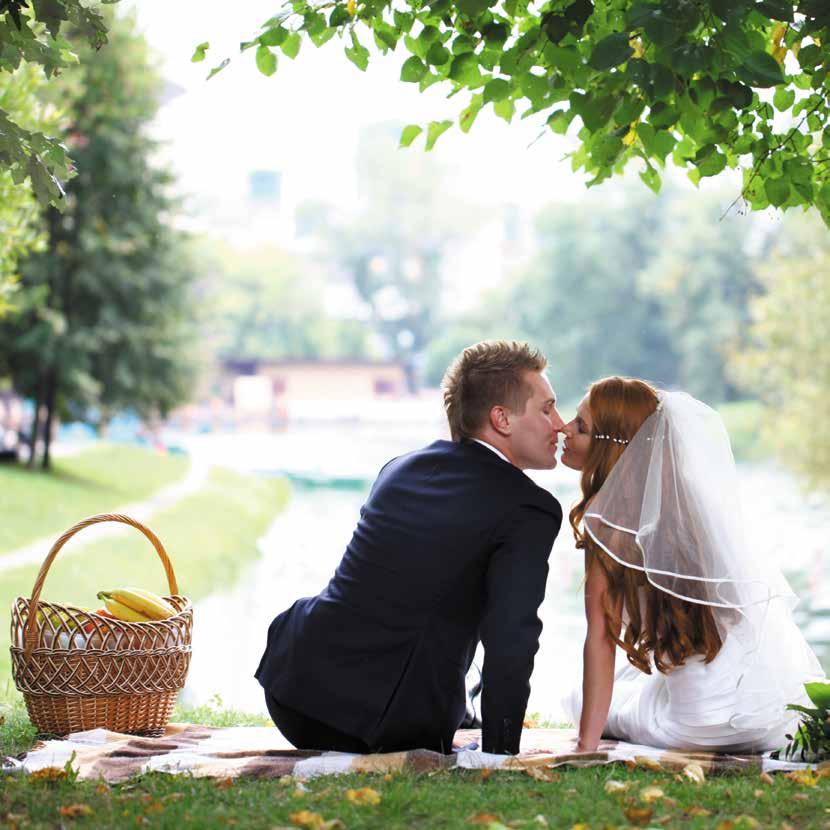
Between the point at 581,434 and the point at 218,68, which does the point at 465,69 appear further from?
the point at 581,434

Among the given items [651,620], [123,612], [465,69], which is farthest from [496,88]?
[123,612]

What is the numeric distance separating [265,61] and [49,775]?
2.77 m

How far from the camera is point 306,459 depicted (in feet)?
177

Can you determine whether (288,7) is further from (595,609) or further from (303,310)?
(303,310)

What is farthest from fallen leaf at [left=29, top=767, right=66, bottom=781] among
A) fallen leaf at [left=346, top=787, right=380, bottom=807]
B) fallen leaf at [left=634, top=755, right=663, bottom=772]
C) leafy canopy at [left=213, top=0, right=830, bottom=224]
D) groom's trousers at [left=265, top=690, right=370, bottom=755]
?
leafy canopy at [left=213, top=0, right=830, bottom=224]

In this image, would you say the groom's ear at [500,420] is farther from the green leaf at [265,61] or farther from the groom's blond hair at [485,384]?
the green leaf at [265,61]

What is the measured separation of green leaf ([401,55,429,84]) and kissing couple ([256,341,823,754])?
4.24 feet

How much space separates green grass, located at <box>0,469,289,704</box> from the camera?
15.2 metres

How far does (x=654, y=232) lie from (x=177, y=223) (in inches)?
1668

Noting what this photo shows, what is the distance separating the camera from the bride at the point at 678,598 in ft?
14.0

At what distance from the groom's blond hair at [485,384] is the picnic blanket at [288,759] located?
3.55ft

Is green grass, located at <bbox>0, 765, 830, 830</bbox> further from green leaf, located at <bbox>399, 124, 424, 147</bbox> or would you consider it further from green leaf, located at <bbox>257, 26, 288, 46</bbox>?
green leaf, located at <bbox>257, 26, 288, 46</bbox>

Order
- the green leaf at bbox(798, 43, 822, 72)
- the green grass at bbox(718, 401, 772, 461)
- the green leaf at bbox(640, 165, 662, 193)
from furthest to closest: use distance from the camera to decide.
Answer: the green grass at bbox(718, 401, 772, 461)
the green leaf at bbox(640, 165, 662, 193)
the green leaf at bbox(798, 43, 822, 72)

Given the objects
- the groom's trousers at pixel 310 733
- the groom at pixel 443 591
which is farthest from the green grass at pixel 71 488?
→ the groom at pixel 443 591
